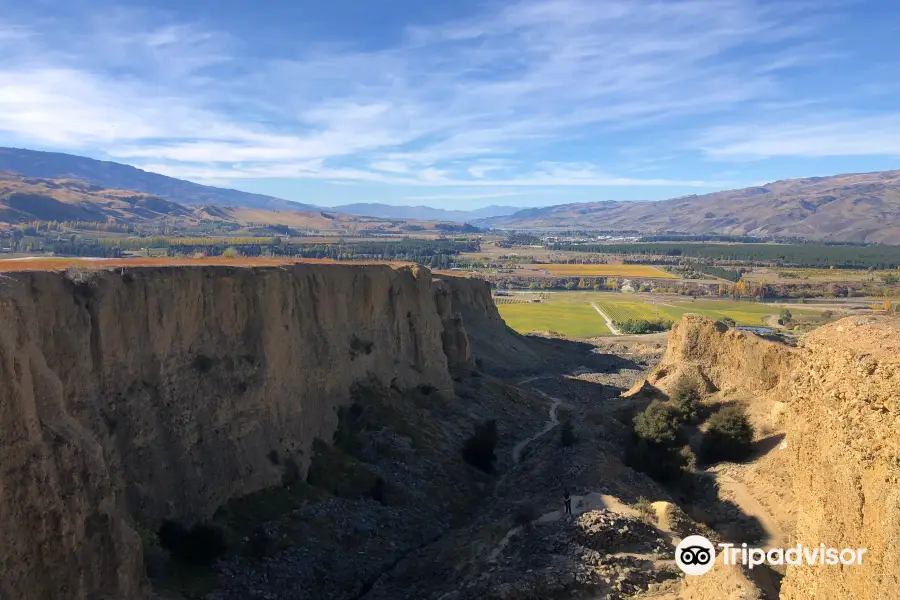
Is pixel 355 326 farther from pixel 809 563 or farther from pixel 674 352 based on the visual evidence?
pixel 809 563

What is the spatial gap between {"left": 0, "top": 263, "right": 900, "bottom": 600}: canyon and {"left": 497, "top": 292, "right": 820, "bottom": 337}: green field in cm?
6109

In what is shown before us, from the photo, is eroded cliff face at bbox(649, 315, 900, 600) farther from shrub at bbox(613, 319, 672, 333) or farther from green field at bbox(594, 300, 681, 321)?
green field at bbox(594, 300, 681, 321)

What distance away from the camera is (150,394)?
26453 mm

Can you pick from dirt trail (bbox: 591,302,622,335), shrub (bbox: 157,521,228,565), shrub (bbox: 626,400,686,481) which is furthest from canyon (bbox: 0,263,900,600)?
dirt trail (bbox: 591,302,622,335)

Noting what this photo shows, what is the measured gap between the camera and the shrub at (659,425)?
3778 centimetres

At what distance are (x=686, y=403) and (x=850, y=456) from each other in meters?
27.1

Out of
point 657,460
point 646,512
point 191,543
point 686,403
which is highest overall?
point 686,403

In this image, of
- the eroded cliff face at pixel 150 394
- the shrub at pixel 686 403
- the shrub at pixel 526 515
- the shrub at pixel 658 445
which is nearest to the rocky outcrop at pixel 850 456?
the shrub at pixel 526 515

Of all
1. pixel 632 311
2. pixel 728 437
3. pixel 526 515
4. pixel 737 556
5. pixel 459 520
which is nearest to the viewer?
pixel 737 556

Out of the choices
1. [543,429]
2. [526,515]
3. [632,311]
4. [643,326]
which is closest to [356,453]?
[526,515]

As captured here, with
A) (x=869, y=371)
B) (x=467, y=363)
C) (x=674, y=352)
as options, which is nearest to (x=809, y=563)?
(x=869, y=371)

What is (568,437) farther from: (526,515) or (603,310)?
(603,310)

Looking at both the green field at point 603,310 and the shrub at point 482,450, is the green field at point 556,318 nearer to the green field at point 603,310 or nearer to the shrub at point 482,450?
the green field at point 603,310

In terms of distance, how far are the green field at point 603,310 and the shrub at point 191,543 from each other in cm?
7972
